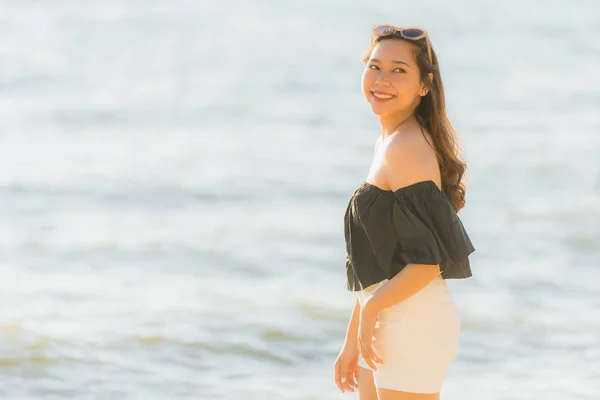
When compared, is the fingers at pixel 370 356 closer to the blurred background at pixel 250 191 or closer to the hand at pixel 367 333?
the hand at pixel 367 333

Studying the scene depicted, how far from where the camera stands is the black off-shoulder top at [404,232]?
2.51m

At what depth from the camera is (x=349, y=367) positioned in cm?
285

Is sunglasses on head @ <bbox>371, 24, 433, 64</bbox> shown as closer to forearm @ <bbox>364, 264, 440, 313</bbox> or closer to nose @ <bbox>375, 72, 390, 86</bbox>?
nose @ <bbox>375, 72, 390, 86</bbox>

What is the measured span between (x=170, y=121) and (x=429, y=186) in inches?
457

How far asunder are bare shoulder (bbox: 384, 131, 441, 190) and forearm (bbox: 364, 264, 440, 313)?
21cm

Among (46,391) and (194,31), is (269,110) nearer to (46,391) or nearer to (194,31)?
(194,31)

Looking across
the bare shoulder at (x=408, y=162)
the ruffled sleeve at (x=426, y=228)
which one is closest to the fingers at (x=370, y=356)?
the ruffled sleeve at (x=426, y=228)

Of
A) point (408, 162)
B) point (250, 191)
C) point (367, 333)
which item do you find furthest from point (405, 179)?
point (250, 191)

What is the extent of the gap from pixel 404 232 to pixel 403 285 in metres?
0.13

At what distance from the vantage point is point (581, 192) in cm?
1050

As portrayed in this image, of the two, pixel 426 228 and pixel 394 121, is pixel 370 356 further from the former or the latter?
pixel 394 121

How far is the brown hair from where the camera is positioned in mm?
2678

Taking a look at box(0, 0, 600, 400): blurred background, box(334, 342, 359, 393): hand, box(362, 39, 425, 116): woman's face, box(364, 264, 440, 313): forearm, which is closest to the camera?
box(364, 264, 440, 313): forearm

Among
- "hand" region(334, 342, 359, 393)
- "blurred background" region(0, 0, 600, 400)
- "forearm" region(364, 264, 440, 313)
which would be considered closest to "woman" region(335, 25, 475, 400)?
"forearm" region(364, 264, 440, 313)
